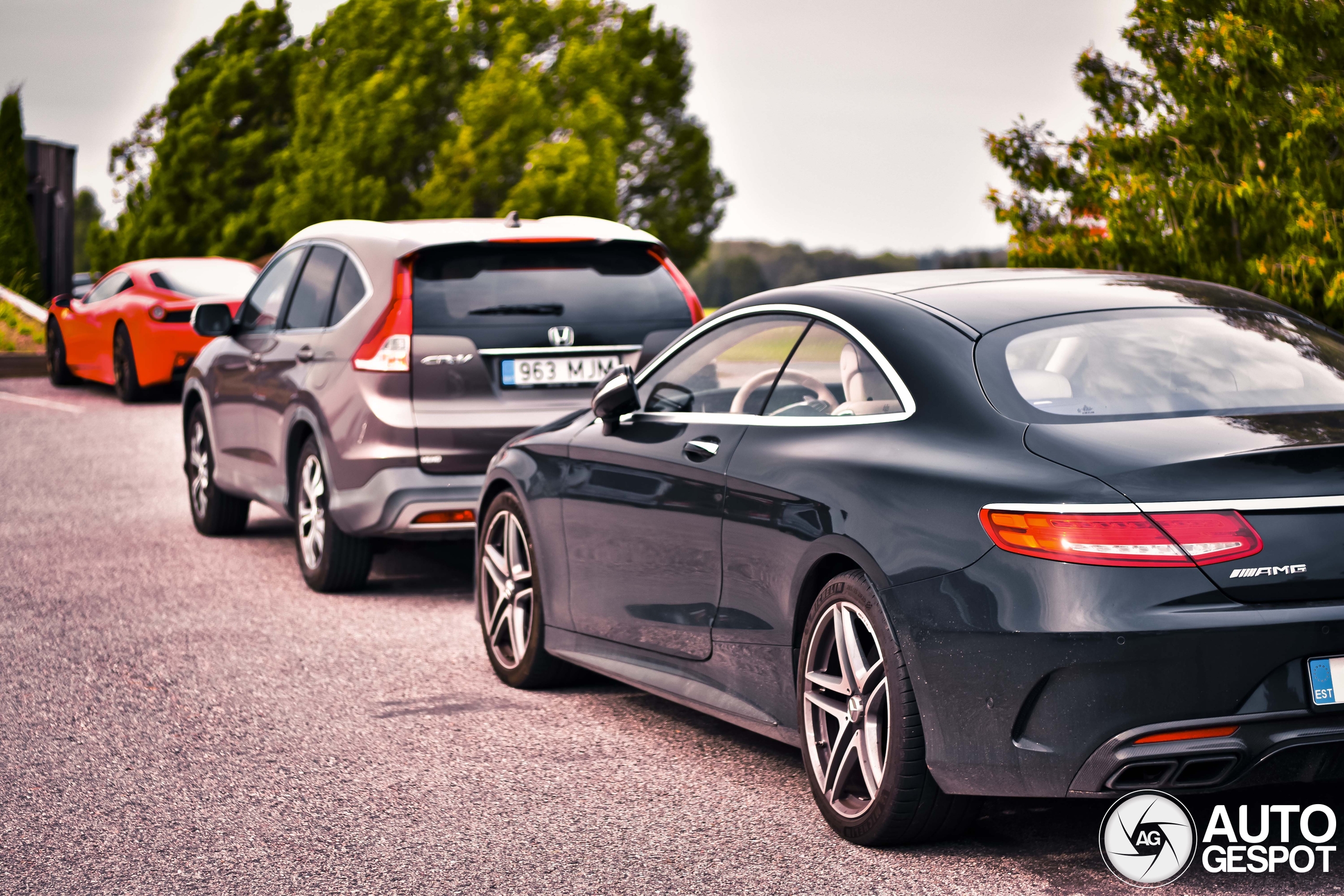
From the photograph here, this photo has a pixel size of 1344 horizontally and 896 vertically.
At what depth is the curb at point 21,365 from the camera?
81.4 ft

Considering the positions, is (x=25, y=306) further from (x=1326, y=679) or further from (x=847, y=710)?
(x=1326, y=679)

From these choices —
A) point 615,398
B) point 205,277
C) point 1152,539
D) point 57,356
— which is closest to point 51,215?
point 57,356

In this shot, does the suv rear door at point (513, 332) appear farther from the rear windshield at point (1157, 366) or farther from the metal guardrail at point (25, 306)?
the metal guardrail at point (25, 306)

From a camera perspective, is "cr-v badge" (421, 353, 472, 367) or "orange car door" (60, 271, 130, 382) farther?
"orange car door" (60, 271, 130, 382)

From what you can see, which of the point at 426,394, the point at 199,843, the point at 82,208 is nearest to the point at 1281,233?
the point at 426,394

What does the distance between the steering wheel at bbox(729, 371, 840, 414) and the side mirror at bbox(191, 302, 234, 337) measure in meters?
4.75

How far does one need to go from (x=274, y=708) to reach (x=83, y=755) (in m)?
0.80

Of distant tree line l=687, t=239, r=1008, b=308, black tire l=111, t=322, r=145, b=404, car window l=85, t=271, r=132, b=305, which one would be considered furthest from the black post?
black tire l=111, t=322, r=145, b=404

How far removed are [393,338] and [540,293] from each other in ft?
2.47

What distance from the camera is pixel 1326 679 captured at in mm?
3783

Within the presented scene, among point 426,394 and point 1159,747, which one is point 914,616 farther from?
point 426,394

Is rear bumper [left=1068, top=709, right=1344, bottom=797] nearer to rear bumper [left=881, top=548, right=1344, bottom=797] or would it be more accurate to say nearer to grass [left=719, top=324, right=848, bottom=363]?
rear bumper [left=881, top=548, right=1344, bottom=797]

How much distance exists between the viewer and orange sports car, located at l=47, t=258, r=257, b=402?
754 inches

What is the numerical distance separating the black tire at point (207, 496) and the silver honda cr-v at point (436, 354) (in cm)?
155
